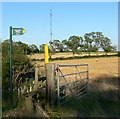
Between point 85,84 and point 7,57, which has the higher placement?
point 7,57

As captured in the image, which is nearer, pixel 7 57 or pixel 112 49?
pixel 7 57

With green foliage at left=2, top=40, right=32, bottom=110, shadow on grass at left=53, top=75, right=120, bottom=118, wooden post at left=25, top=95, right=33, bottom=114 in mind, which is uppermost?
green foliage at left=2, top=40, right=32, bottom=110

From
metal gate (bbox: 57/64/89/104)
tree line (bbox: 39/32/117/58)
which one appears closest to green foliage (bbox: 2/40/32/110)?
metal gate (bbox: 57/64/89/104)

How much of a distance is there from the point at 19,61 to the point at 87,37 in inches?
4793

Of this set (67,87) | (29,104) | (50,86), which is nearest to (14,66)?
(50,86)

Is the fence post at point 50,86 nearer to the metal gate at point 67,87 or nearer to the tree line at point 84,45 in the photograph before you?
the metal gate at point 67,87

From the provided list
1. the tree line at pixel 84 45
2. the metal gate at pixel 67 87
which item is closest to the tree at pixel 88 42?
the tree line at pixel 84 45

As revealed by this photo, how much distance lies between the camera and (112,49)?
4756 inches

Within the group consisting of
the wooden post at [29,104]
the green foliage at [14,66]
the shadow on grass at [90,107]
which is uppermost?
the green foliage at [14,66]

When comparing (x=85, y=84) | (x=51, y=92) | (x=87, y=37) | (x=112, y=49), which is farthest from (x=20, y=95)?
(x=87, y=37)

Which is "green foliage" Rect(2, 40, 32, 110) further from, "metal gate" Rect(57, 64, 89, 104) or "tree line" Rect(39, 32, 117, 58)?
"tree line" Rect(39, 32, 117, 58)

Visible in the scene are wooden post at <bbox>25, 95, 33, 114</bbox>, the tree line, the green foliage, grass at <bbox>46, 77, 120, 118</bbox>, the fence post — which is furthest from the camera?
the tree line

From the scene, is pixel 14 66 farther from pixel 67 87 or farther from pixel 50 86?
pixel 67 87

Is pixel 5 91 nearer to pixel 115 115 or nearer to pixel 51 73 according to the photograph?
pixel 51 73
